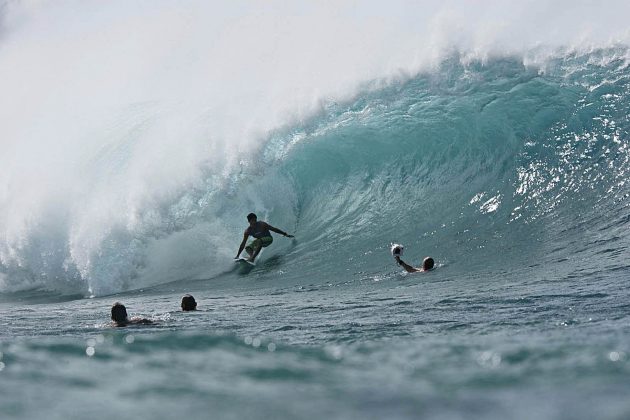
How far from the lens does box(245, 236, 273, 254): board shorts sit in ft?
49.7

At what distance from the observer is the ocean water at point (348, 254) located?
4.59 m

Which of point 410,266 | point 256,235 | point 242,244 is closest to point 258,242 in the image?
point 256,235

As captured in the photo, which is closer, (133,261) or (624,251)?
(624,251)

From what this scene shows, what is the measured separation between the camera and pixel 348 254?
14281mm

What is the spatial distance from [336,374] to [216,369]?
85 cm

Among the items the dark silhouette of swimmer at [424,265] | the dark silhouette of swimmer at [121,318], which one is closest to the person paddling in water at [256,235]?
the dark silhouette of swimmer at [424,265]

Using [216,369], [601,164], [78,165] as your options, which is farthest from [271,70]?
[216,369]

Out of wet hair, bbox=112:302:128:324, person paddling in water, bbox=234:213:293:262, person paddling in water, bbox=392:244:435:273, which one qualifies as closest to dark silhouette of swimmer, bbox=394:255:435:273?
person paddling in water, bbox=392:244:435:273

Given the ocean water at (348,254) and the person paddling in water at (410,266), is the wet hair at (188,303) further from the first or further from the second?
the person paddling in water at (410,266)

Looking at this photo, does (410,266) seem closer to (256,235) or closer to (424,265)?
(424,265)

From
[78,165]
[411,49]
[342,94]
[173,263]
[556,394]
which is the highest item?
[411,49]

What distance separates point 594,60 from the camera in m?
20.2

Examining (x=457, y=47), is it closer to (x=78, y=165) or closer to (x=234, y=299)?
(x=78, y=165)

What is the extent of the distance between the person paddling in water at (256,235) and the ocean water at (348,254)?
32 cm
